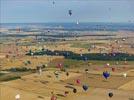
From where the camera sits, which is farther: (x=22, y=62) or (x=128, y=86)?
(x=22, y=62)

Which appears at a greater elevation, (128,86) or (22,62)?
(22,62)

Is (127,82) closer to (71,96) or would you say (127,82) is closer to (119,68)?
(71,96)

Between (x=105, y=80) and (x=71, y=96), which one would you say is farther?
(x=105, y=80)

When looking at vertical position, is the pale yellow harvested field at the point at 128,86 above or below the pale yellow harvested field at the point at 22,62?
below

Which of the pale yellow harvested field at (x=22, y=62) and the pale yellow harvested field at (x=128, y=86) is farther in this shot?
the pale yellow harvested field at (x=22, y=62)

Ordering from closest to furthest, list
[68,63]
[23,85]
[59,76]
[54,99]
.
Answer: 1. [54,99]
2. [23,85]
3. [59,76]
4. [68,63]

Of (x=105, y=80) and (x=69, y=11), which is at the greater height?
(x=69, y=11)

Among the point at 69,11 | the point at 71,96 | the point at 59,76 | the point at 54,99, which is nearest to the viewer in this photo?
the point at 54,99

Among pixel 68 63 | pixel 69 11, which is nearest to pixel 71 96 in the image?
pixel 69 11

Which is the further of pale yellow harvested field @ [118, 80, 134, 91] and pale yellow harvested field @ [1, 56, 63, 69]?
pale yellow harvested field @ [1, 56, 63, 69]

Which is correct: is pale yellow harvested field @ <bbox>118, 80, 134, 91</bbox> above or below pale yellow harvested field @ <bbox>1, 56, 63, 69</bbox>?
below
